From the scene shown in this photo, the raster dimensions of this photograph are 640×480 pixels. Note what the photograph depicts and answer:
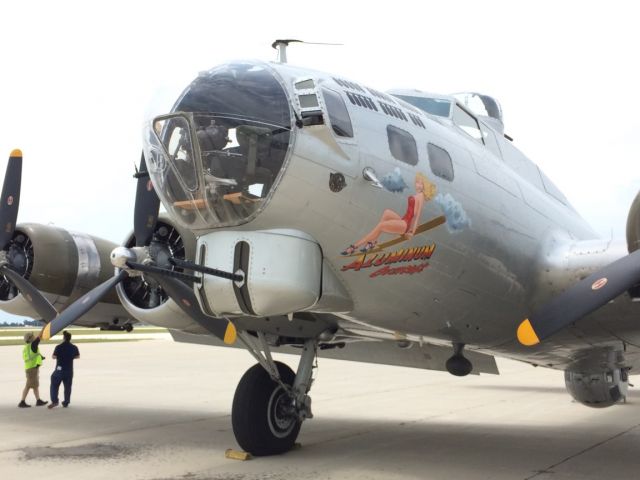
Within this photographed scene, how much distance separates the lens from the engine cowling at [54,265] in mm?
10172

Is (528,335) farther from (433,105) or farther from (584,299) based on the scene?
(433,105)

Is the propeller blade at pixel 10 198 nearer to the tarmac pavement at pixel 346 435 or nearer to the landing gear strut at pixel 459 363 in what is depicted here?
the tarmac pavement at pixel 346 435

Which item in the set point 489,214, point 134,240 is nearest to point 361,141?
point 489,214

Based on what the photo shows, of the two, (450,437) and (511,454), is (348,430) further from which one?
(511,454)

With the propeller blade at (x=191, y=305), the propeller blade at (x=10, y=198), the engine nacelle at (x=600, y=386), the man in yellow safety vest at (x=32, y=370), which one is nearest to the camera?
the propeller blade at (x=191, y=305)

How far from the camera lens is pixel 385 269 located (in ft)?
22.0

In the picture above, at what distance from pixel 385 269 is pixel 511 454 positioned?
3.27 metres

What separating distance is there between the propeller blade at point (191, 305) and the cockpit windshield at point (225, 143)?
1569mm

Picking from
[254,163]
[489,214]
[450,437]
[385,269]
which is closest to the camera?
[254,163]

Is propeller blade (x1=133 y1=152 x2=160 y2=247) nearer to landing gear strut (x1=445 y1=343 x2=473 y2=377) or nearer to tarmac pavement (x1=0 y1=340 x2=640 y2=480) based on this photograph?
tarmac pavement (x1=0 y1=340 x2=640 y2=480)

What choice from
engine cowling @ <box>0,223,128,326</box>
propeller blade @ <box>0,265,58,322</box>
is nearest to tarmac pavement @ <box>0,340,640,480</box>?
propeller blade @ <box>0,265,58,322</box>

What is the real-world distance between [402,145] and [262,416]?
350 centimetres

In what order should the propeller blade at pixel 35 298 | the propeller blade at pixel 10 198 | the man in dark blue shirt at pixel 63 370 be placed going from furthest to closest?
1. the man in dark blue shirt at pixel 63 370
2. the propeller blade at pixel 10 198
3. the propeller blade at pixel 35 298

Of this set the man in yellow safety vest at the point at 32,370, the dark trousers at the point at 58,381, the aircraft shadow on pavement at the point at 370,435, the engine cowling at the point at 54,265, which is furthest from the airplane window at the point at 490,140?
the man in yellow safety vest at the point at 32,370
